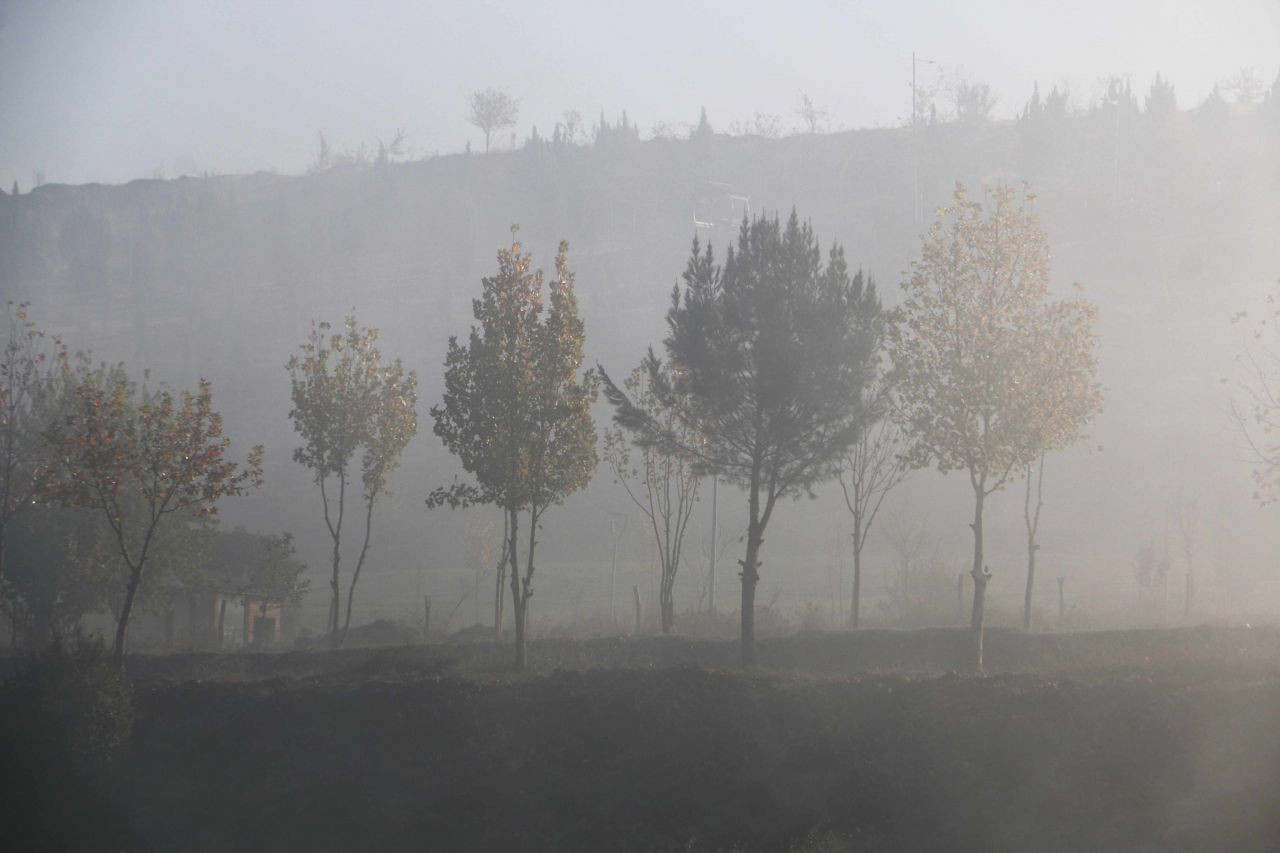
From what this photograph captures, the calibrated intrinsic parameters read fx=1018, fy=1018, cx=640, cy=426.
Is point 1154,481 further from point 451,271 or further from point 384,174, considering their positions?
point 384,174

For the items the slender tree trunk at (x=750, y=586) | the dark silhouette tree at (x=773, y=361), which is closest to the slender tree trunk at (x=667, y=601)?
the slender tree trunk at (x=750, y=586)

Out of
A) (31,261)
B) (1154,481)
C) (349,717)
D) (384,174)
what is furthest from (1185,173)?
(31,261)

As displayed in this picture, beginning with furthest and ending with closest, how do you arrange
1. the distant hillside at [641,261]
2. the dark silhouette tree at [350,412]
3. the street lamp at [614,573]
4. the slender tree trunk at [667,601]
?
the distant hillside at [641,261] → the street lamp at [614,573] → the slender tree trunk at [667,601] → the dark silhouette tree at [350,412]

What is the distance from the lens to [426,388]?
401ft

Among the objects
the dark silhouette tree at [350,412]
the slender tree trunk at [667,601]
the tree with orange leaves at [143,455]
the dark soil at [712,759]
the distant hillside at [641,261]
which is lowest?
the dark soil at [712,759]

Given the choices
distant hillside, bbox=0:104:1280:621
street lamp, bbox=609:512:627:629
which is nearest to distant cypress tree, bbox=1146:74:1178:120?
distant hillside, bbox=0:104:1280:621

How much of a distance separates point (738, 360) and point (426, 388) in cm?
10220

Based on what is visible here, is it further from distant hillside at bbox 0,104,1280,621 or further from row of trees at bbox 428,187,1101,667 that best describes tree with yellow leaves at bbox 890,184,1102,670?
distant hillside at bbox 0,104,1280,621

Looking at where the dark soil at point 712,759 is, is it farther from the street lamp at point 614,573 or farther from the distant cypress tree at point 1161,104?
the distant cypress tree at point 1161,104

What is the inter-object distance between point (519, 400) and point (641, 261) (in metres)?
126

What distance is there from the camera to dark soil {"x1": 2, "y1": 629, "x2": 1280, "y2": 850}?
630 inches

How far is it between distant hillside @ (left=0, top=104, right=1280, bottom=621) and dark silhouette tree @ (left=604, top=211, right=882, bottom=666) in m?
41.6

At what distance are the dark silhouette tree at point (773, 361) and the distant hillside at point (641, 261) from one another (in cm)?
4157

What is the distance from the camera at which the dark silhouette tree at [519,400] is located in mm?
24391
